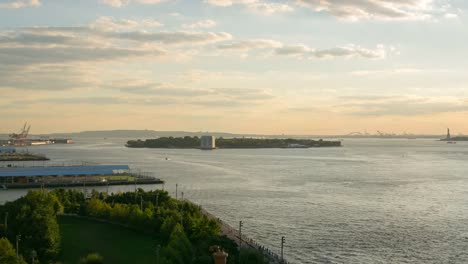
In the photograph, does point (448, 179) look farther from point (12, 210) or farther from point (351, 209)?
point (12, 210)

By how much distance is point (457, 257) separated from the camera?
2031 cm

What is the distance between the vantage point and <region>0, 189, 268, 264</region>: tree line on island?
633 inches

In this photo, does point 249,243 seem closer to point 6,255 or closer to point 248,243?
point 248,243

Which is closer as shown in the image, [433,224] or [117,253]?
[117,253]

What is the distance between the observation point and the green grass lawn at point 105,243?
17.8 metres

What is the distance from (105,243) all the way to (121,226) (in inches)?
129

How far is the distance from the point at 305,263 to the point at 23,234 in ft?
32.3

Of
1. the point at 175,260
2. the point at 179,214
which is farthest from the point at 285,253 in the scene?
the point at 175,260

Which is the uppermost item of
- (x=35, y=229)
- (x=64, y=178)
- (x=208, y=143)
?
(x=208, y=143)

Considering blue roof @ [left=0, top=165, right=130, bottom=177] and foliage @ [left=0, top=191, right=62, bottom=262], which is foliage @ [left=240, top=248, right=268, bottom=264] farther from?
blue roof @ [left=0, top=165, right=130, bottom=177]

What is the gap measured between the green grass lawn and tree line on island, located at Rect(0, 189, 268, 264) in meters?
0.37

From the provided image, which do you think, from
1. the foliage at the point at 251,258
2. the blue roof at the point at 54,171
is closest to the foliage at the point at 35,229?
the foliage at the point at 251,258

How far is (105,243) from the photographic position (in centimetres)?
1972

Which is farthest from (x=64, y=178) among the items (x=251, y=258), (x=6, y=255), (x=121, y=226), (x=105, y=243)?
(x=251, y=258)
